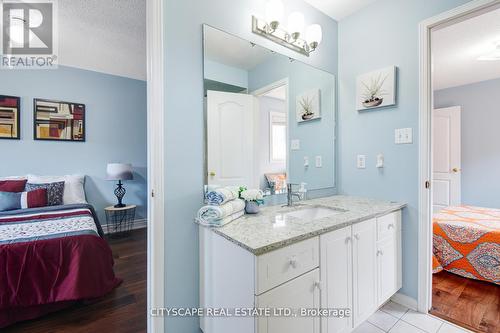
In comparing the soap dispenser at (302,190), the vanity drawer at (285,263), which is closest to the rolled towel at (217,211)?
the vanity drawer at (285,263)

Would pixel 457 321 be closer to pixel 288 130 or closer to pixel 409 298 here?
pixel 409 298

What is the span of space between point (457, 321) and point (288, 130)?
6.04ft

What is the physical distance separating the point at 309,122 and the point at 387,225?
1.02 meters

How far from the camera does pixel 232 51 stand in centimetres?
156

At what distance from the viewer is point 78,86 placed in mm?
3527

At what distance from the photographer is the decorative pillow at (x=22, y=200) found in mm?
2639

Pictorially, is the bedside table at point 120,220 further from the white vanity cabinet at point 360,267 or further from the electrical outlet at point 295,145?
the white vanity cabinet at point 360,267

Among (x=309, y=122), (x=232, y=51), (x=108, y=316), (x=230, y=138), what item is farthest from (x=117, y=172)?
(x=309, y=122)

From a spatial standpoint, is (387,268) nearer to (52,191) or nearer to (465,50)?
(465,50)

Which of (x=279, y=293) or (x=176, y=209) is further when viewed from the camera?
(x=176, y=209)

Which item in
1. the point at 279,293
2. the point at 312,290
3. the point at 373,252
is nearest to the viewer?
the point at 279,293

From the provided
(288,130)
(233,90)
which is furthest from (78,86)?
(288,130)

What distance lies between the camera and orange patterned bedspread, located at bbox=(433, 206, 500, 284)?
2.12 meters

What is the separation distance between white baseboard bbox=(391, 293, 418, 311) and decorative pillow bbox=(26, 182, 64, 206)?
384cm
